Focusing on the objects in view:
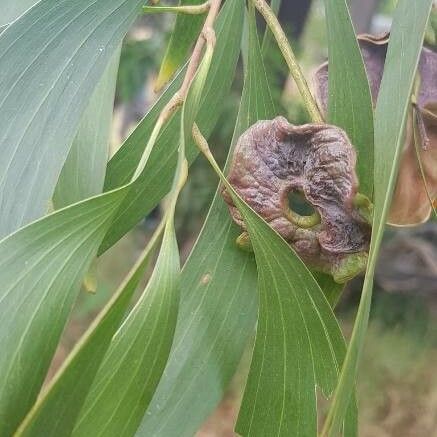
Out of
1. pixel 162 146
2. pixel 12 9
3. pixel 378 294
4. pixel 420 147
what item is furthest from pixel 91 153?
pixel 378 294

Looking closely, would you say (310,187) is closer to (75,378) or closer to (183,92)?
(183,92)

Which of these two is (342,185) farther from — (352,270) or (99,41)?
(99,41)

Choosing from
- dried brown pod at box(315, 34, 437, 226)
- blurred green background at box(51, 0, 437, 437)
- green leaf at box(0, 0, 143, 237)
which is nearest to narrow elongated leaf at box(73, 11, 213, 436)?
green leaf at box(0, 0, 143, 237)

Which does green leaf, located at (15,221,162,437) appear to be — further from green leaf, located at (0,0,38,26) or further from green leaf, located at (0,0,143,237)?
green leaf, located at (0,0,38,26)

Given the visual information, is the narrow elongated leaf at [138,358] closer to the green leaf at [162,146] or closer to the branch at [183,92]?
the branch at [183,92]

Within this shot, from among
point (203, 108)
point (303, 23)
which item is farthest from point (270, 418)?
point (303, 23)
